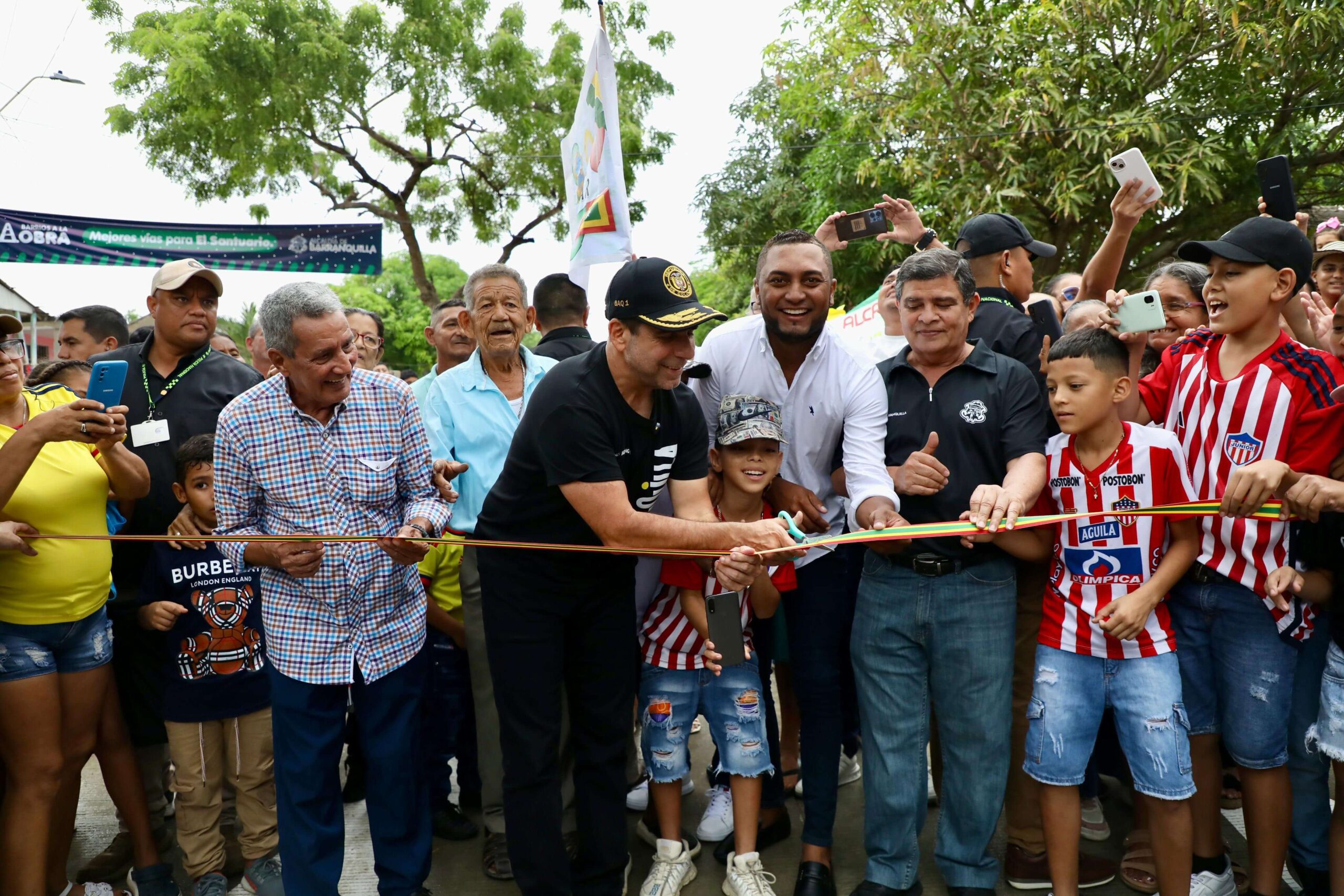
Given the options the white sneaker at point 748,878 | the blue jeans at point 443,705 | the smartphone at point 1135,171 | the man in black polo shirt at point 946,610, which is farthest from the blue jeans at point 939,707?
the blue jeans at point 443,705

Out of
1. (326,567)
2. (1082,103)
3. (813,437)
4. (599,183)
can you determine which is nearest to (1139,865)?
(813,437)

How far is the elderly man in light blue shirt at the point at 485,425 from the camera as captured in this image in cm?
392

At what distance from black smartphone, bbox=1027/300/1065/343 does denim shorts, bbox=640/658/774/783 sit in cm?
203

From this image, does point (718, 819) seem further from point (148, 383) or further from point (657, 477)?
point (148, 383)

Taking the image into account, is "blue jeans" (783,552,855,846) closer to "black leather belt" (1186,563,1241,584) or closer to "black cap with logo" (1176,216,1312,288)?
"black leather belt" (1186,563,1241,584)

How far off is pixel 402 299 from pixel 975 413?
196 feet

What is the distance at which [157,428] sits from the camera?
3844mm

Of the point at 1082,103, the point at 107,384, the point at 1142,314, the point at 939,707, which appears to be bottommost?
the point at 939,707

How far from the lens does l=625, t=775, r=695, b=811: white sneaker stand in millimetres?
4359

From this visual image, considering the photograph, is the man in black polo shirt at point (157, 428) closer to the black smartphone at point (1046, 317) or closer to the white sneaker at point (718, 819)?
the white sneaker at point (718, 819)

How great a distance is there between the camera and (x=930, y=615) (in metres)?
3.34

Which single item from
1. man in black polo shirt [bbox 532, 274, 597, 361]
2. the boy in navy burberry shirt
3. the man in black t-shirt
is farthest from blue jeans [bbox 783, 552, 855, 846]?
the boy in navy burberry shirt

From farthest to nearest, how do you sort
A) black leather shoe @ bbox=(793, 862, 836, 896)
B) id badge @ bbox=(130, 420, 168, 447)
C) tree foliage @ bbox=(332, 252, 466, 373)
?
tree foliage @ bbox=(332, 252, 466, 373), id badge @ bbox=(130, 420, 168, 447), black leather shoe @ bbox=(793, 862, 836, 896)

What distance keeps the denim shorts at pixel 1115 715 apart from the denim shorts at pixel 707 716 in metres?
0.97
